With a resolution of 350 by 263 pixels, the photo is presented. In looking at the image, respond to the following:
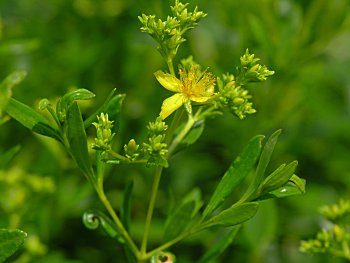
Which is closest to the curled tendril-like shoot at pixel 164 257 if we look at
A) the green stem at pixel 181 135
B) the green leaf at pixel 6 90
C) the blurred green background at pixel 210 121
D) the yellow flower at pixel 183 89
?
the green stem at pixel 181 135

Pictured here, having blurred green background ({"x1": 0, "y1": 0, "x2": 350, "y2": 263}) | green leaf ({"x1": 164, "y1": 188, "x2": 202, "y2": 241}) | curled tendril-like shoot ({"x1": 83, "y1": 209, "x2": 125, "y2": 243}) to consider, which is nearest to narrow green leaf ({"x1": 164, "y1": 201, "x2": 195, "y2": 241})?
green leaf ({"x1": 164, "y1": 188, "x2": 202, "y2": 241})

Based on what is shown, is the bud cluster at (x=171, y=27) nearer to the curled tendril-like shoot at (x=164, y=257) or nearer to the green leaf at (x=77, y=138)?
the green leaf at (x=77, y=138)

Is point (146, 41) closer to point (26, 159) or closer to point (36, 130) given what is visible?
point (26, 159)

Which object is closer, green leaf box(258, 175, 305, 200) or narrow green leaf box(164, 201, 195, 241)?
green leaf box(258, 175, 305, 200)

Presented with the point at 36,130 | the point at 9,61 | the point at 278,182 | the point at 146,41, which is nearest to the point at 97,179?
the point at 36,130

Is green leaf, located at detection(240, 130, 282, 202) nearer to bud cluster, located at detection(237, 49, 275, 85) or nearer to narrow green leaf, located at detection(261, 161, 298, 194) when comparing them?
narrow green leaf, located at detection(261, 161, 298, 194)

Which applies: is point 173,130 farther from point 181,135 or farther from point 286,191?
point 286,191
